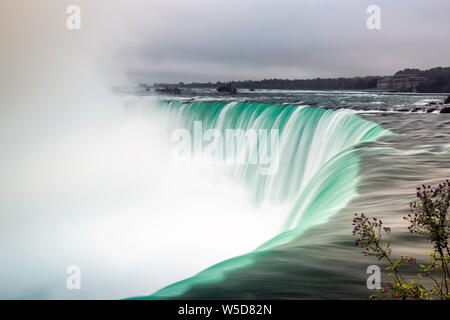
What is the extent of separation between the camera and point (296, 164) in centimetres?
1433

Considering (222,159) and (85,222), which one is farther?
(222,159)

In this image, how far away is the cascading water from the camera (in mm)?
5105

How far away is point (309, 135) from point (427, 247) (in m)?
11.6

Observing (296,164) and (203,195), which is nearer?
(296,164)

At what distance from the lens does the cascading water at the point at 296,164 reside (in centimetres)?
511

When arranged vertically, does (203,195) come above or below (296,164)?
below

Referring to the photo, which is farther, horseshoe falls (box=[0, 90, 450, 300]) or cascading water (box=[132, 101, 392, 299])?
cascading water (box=[132, 101, 392, 299])

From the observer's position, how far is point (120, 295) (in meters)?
10.1

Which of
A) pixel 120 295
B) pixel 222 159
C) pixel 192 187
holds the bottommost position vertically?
pixel 120 295

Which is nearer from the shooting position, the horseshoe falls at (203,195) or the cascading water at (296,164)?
the horseshoe falls at (203,195)
